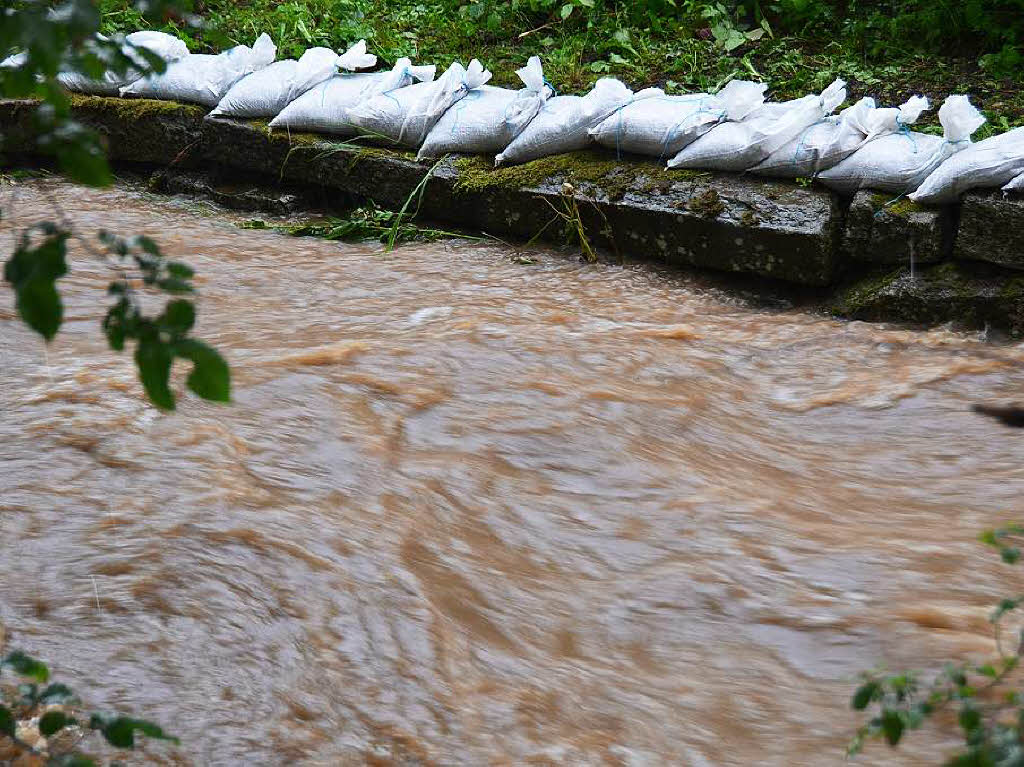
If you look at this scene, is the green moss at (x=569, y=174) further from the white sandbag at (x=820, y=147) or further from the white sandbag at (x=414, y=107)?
the white sandbag at (x=820, y=147)

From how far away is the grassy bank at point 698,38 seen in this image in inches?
218

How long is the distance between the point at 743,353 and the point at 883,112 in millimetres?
1337

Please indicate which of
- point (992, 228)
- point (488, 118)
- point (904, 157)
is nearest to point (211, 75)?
point (488, 118)

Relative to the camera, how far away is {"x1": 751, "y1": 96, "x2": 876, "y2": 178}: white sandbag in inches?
166

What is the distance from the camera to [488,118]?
4961 millimetres

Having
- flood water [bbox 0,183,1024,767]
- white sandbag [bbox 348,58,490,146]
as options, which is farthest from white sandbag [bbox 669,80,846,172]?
white sandbag [bbox 348,58,490,146]

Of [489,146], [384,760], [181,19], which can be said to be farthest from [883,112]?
[181,19]

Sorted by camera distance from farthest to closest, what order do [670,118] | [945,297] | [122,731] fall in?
1. [670,118]
2. [945,297]
3. [122,731]

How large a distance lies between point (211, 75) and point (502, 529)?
420cm

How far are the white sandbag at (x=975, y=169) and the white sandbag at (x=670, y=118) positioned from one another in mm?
888

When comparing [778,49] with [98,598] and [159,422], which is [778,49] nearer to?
[159,422]

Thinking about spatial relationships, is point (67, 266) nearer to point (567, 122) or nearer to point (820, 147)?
point (820, 147)

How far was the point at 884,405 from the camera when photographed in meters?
3.40

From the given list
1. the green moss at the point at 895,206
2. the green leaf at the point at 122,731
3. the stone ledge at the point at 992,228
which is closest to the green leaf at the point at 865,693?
the green leaf at the point at 122,731
